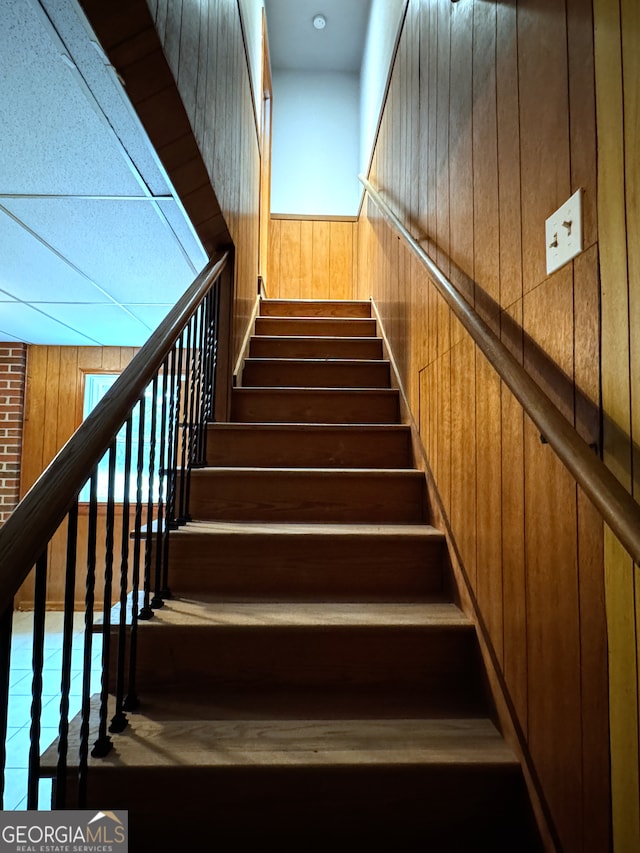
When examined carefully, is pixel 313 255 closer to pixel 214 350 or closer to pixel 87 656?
pixel 214 350

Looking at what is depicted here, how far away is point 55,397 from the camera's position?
16.0ft

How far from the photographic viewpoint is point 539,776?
1.09 meters

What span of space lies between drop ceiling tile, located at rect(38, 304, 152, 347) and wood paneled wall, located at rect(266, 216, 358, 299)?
4.77 feet

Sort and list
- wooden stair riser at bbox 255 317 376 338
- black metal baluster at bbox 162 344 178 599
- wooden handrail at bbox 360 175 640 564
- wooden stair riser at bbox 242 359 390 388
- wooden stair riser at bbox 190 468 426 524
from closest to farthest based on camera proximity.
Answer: wooden handrail at bbox 360 175 640 564 < black metal baluster at bbox 162 344 178 599 < wooden stair riser at bbox 190 468 426 524 < wooden stair riser at bbox 242 359 390 388 < wooden stair riser at bbox 255 317 376 338

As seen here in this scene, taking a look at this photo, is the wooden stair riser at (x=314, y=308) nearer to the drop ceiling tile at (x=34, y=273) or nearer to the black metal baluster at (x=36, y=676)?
the drop ceiling tile at (x=34, y=273)

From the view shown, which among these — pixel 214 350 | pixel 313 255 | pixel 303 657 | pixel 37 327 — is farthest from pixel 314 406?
pixel 313 255

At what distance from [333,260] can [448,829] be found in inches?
191

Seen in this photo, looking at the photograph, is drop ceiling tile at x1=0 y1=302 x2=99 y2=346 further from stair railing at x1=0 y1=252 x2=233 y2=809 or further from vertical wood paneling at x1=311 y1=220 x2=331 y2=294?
stair railing at x1=0 y1=252 x2=233 y2=809

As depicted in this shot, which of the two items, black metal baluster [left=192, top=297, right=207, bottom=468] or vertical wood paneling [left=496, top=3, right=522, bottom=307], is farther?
black metal baluster [left=192, top=297, right=207, bottom=468]

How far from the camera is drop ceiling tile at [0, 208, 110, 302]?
8.62ft

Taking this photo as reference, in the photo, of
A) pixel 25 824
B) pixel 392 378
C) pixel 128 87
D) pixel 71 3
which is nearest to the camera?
pixel 25 824

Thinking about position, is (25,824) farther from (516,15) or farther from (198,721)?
(516,15)

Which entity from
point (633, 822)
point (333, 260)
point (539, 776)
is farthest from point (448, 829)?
point (333, 260)

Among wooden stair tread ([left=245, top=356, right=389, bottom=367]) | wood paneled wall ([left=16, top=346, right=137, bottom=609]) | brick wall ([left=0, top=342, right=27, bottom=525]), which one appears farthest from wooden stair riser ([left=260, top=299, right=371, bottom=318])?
brick wall ([left=0, top=342, right=27, bottom=525])
